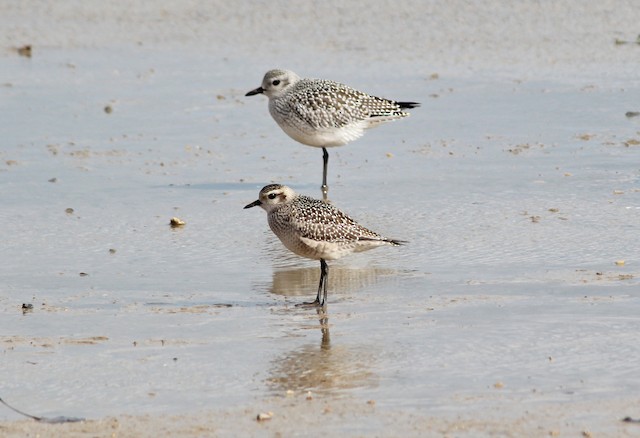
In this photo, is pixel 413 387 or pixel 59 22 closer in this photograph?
pixel 413 387

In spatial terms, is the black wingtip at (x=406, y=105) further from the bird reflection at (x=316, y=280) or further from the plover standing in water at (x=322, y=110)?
the bird reflection at (x=316, y=280)

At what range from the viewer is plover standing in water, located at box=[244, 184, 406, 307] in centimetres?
864

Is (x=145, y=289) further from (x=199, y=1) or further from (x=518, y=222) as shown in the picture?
(x=199, y=1)

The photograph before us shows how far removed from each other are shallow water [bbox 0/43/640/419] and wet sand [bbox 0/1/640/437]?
0.03 metres

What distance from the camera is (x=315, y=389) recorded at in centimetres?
666

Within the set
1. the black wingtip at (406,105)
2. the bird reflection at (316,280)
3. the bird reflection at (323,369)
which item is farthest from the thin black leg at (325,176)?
the bird reflection at (323,369)

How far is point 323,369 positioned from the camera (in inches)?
275

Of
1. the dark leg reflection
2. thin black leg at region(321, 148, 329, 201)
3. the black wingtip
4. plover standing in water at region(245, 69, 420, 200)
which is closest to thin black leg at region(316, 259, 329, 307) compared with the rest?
the dark leg reflection

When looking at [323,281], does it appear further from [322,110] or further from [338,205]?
[322,110]

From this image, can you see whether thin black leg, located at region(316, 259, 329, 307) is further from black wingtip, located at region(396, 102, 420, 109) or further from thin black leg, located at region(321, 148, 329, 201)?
black wingtip, located at region(396, 102, 420, 109)

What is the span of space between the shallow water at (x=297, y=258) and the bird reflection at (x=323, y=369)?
19mm

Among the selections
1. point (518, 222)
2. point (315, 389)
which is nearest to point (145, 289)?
point (315, 389)

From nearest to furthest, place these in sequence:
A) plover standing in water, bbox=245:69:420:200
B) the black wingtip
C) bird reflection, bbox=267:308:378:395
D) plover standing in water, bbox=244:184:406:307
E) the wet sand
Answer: the wet sand → bird reflection, bbox=267:308:378:395 → plover standing in water, bbox=244:184:406:307 → plover standing in water, bbox=245:69:420:200 → the black wingtip

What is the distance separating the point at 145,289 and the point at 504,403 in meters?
3.15
